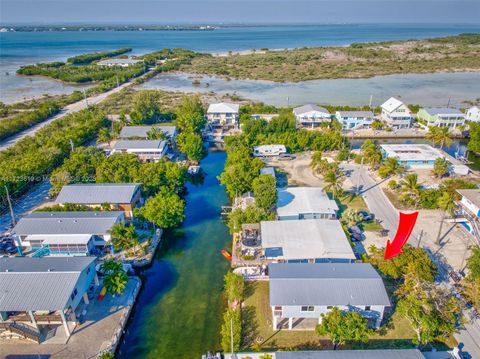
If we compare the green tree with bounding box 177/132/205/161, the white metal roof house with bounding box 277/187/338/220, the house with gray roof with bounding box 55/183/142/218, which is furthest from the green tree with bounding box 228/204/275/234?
the green tree with bounding box 177/132/205/161

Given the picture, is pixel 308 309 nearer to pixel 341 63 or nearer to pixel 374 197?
pixel 374 197

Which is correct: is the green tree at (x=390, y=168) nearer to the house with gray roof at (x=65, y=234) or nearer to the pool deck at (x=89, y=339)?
the house with gray roof at (x=65, y=234)

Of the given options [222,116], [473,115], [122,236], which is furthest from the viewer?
[222,116]

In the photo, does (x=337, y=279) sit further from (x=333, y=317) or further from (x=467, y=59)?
(x=467, y=59)

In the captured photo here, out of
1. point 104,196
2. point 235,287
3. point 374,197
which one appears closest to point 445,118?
point 374,197

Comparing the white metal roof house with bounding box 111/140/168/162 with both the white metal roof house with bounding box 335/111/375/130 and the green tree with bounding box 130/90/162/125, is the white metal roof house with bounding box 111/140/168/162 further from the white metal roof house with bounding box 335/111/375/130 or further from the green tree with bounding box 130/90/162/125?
the white metal roof house with bounding box 335/111/375/130

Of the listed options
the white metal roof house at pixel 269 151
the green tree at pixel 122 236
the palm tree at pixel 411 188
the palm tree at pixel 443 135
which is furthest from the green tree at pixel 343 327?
the palm tree at pixel 443 135
